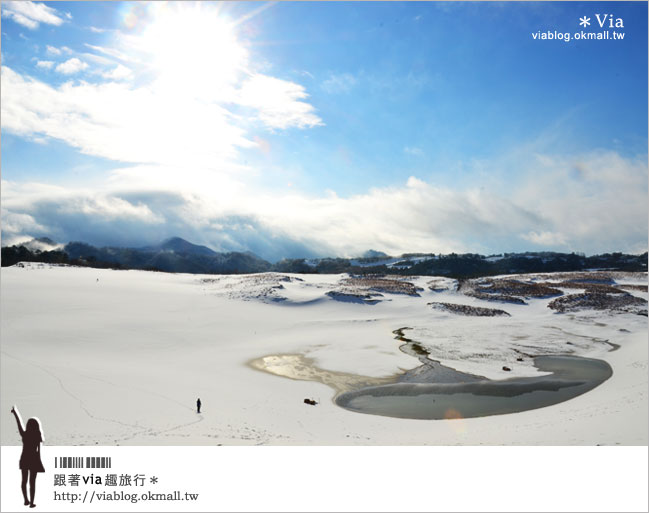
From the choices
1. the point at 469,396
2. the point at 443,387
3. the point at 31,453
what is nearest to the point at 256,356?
the point at 443,387

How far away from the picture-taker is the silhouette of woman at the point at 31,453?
795 centimetres

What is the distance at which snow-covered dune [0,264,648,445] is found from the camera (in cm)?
1307

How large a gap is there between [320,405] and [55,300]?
2607cm

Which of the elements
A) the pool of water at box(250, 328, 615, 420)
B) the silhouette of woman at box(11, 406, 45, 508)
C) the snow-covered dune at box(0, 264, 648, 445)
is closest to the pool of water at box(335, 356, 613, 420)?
the pool of water at box(250, 328, 615, 420)

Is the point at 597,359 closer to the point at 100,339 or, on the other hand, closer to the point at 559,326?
the point at 559,326

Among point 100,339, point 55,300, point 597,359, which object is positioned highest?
point 55,300

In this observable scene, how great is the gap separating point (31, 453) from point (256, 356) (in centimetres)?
1628

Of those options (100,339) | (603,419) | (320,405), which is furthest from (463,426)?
(100,339)

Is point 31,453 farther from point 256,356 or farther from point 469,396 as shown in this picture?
point 469,396

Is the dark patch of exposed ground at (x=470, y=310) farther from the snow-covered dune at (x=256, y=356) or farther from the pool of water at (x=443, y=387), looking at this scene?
the pool of water at (x=443, y=387)

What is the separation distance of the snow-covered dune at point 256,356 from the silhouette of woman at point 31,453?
3222mm

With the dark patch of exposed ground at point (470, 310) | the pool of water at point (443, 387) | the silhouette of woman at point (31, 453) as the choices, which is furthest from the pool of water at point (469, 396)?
the dark patch of exposed ground at point (470, 310)

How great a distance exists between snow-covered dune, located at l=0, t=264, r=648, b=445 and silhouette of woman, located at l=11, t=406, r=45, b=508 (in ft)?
10.6

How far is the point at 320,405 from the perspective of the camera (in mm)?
16797
